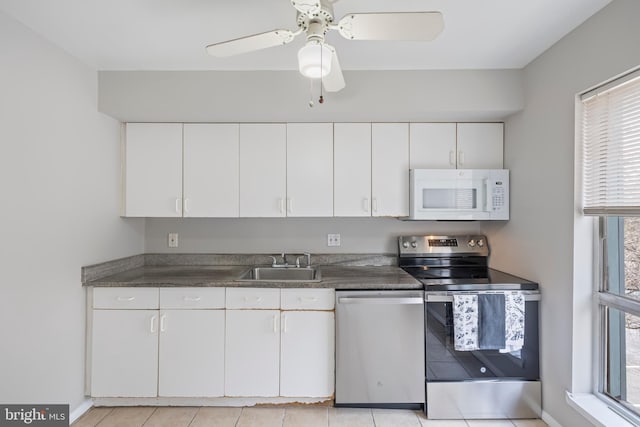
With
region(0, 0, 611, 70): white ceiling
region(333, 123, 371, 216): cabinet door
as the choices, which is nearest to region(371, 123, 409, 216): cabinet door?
region(333, 123, 371, 216): cabinet door

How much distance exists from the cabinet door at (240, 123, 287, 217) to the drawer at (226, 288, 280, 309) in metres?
0.63

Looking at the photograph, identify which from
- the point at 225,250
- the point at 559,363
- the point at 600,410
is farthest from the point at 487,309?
the point at 225,250

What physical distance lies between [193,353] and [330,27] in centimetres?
212

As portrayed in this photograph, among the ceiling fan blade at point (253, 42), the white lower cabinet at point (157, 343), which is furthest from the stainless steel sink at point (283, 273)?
the ceiling fan blade at point (253, 42)

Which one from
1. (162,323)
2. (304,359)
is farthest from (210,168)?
(304,359)

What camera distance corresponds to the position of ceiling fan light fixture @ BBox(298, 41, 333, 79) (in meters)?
1.34

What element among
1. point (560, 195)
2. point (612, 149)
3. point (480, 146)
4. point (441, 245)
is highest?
point (480, 146)

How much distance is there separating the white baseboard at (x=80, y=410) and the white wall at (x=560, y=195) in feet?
9.75

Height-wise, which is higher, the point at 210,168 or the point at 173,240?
the point at 210,168

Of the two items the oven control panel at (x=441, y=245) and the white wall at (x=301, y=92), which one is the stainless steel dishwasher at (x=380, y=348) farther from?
the white wall at (x=301, y=92)

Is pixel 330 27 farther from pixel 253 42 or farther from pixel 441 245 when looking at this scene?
pixel 441 245

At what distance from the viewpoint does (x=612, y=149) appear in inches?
67.7

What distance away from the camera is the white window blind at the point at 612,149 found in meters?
1.60

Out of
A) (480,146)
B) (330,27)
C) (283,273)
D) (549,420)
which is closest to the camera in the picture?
(330,27)
